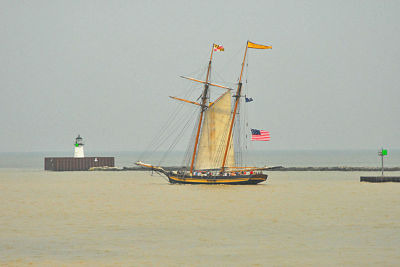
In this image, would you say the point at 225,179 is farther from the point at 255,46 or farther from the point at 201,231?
the point at 201,231

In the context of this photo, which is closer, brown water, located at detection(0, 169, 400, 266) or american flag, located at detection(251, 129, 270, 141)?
brown water, located at detection(0, 169, 400, 266)

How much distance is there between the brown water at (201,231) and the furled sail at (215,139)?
2182cm

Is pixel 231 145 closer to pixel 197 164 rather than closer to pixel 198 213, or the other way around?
pixel 197 164

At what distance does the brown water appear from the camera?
950 inches

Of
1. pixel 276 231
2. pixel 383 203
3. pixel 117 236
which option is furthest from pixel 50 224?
pixel 383 203

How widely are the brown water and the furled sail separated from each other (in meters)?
21.8

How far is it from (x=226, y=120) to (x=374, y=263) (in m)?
54.6

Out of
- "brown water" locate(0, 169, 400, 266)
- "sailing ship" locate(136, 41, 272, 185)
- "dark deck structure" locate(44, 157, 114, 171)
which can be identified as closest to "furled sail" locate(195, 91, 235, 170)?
"sailing ship" locate(136, 41, 272, 185)

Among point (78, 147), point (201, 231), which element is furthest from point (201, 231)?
point (78, 147)

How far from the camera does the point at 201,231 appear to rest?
32.2 meters

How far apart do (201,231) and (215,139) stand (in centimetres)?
4499

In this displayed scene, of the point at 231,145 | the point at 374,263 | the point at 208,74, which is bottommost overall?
the point at 374,263

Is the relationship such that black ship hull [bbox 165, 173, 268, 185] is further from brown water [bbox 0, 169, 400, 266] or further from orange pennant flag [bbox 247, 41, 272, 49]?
brown water [bbox 0, 169, 400, 266]

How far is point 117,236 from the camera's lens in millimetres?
30266
